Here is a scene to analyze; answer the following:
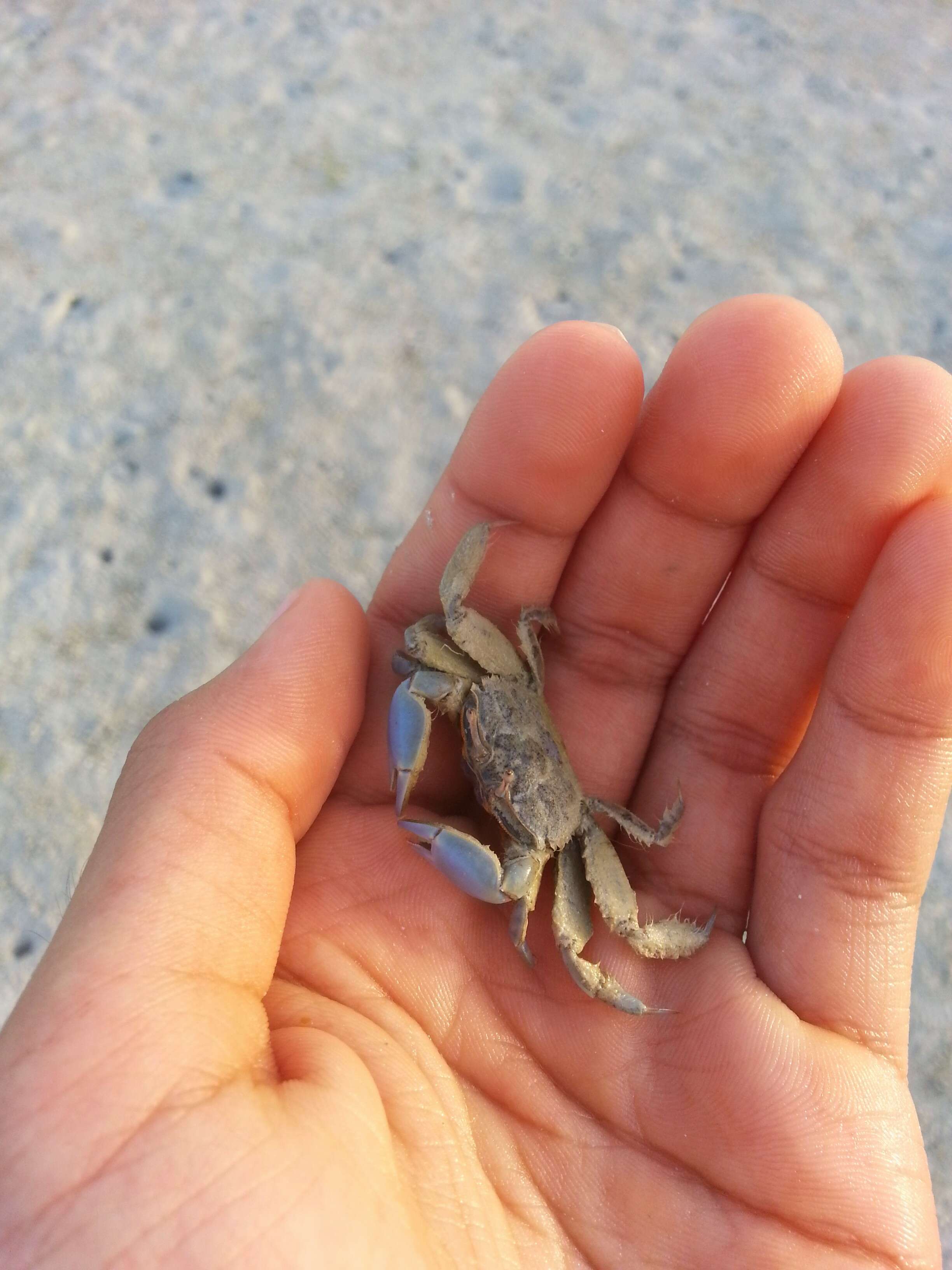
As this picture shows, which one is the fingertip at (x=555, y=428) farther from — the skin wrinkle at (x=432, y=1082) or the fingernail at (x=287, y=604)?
the skin wrinkle at (x=432, y=1082)

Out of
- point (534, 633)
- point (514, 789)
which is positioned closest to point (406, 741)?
point (514, 789)

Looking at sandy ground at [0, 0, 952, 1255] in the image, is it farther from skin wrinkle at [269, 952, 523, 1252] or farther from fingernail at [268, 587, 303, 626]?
skin wrinkle at [269, 952, 523, 1252]

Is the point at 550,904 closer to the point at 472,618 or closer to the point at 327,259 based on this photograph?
the point at 472,618

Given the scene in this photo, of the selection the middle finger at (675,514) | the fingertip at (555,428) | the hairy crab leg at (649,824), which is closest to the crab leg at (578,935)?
the hairy crab leg at (649,824)

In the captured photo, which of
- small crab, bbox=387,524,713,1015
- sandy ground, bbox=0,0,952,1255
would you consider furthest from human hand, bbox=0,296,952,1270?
sandy ground, bbox=0,0,952,1255

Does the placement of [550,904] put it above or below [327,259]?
below

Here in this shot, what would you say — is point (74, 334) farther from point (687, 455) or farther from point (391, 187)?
point (687, 455)

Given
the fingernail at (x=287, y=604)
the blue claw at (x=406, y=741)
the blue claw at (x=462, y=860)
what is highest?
the fingernail at (x=287, y=604)

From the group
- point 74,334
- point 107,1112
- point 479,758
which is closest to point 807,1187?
point 479,758
